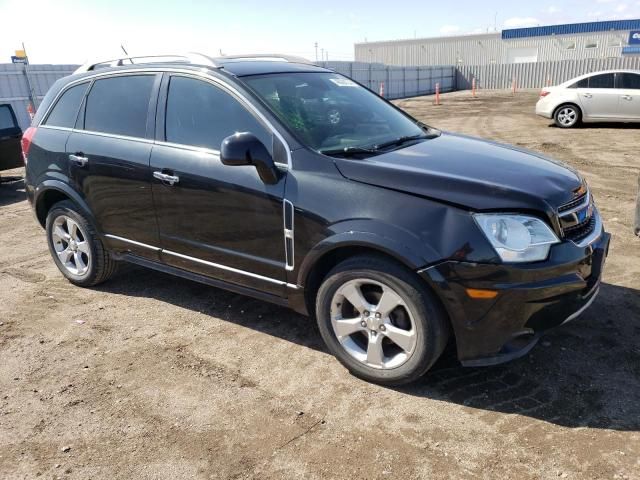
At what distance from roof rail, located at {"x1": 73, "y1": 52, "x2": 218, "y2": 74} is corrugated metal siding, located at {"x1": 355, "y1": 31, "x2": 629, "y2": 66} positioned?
5241 cm

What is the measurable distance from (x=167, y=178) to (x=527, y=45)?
55.3m

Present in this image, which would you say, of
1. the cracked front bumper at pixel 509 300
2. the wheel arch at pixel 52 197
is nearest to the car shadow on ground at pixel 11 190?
Answer: the wheel arch at pixel 52 197

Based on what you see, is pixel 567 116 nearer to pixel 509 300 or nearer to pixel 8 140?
pixel 8 140

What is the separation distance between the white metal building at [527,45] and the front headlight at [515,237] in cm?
5088

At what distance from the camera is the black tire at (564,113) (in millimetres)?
14508

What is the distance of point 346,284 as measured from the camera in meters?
3.17

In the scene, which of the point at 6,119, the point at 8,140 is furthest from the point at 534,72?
the point at 8,140

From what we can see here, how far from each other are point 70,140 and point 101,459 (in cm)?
282

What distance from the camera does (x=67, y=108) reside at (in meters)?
4.71

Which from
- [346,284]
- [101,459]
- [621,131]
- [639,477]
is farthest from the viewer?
[621,131]

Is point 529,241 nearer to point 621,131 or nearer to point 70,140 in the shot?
point 70,140

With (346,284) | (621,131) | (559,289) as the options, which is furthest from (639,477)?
(621,131)

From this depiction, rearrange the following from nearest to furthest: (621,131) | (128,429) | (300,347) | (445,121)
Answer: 1. (128,429)
2. (300,347)
3. (621,131)
4. (445,121)

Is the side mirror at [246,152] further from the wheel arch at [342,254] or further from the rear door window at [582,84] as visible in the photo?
the rear door window at [582,84]
